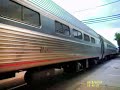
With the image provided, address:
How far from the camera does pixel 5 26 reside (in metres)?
4.51

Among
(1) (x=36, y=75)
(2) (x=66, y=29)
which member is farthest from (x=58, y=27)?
(1) (x=36, y=75)

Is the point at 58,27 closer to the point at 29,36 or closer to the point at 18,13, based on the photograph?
the point at 29,36

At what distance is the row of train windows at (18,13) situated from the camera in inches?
183

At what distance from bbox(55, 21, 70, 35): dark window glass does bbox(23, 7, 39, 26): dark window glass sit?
5.03 ft

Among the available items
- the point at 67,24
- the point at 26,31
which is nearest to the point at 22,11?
the point at 26,31

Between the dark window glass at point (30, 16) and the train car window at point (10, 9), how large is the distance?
0.82 feet

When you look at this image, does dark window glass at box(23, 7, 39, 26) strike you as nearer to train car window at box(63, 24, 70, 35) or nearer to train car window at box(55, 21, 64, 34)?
train car window at box(55, 21, 64, 34)

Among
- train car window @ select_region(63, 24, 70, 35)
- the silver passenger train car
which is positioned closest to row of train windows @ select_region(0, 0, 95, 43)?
the silver passenger train car

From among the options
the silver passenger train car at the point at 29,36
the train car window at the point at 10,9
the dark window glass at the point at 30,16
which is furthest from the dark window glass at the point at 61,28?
the train car window at the point at 10,9

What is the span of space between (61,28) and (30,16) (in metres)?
2.53

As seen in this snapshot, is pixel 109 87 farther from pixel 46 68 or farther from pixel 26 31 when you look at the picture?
pixel 26 31

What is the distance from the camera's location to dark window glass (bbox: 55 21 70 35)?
7.62m

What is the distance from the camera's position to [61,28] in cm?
810

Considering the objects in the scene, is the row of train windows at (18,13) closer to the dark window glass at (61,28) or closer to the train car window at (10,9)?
the train car window at (10,9)
